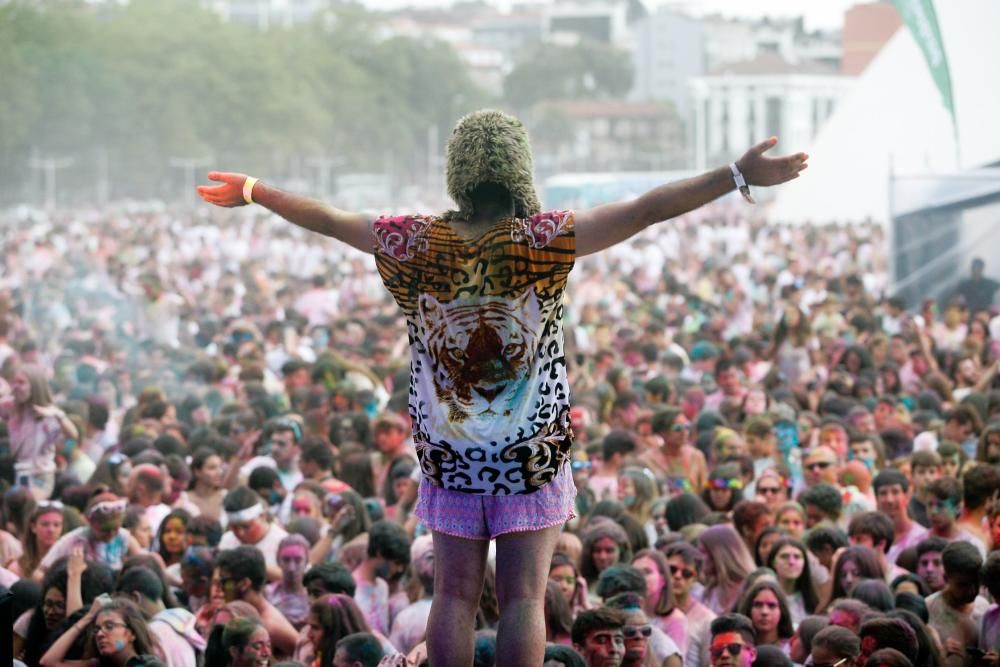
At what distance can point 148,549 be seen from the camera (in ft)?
27.0

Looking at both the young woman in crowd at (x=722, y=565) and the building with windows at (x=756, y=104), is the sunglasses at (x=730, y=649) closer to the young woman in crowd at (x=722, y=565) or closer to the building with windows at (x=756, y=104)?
the young woman in crowd at (x=722, y=565)

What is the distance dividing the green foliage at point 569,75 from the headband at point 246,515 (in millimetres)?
129174

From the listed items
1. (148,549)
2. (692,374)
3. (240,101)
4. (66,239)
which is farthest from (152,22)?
(148,549)

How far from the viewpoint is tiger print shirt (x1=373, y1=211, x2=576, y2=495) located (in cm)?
468

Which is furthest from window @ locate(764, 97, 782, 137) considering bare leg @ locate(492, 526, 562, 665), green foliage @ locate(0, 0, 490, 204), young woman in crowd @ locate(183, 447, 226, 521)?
bare leg @ locate(492, 526, 562, 665)

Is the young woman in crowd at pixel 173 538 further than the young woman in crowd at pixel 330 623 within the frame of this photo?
Yes

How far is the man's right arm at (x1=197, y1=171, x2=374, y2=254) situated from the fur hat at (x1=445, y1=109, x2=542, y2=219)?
0.23 metres

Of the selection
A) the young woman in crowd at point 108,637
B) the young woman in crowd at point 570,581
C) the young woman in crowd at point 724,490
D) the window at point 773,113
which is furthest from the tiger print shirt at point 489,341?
the window at point 773,113

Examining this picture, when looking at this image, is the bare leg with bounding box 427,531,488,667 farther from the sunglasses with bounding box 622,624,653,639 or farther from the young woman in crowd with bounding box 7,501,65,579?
the young woman in crowd with bounding box 7,501,65,579

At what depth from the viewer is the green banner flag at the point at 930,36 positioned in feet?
63.7

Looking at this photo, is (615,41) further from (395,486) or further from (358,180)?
(395,486)

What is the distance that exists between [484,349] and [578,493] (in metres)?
4.30

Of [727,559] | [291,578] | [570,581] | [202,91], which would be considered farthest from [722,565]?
[202,91]

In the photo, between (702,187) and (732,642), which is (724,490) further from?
(702,187)
